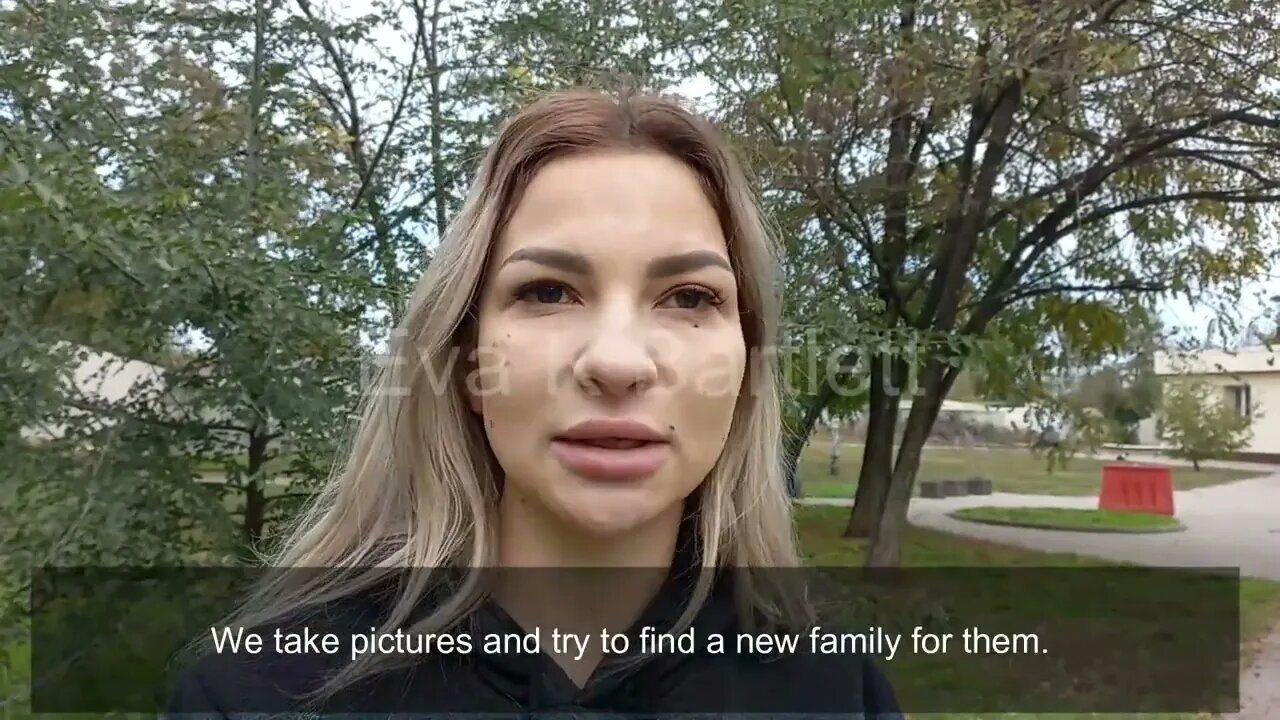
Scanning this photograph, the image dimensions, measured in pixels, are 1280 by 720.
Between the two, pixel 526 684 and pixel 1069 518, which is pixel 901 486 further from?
pixel 526 684

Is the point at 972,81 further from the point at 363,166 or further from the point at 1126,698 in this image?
the point at 1126,698

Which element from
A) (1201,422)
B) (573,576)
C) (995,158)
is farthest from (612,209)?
(1201,422)

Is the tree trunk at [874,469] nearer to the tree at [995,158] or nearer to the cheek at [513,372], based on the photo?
the tree at [995,158]

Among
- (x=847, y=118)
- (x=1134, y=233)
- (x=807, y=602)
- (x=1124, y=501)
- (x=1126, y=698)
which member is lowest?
(x=1126, y=698)

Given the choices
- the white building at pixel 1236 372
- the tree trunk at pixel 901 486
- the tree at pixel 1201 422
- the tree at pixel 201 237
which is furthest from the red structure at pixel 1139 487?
the tree at pixel 201 237

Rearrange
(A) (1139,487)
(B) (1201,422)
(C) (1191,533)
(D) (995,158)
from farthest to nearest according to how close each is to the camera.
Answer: (C) (1191,533), (A) (1139,487), (B) (1201,422), (D) (995,158)

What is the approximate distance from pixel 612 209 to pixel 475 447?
1.08 ft

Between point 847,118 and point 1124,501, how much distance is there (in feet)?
12.8

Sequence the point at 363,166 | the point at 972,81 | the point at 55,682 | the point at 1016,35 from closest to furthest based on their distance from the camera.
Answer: the point at 55,682
the point at 363,166
the point at 1016,35
the point at 972,81

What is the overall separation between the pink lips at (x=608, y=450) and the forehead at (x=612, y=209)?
0.18 metres

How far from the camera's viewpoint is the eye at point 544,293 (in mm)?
949

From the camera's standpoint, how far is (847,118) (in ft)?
13.1

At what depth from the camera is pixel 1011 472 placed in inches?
235

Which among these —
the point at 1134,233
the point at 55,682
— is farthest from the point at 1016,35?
the point at 55,682
